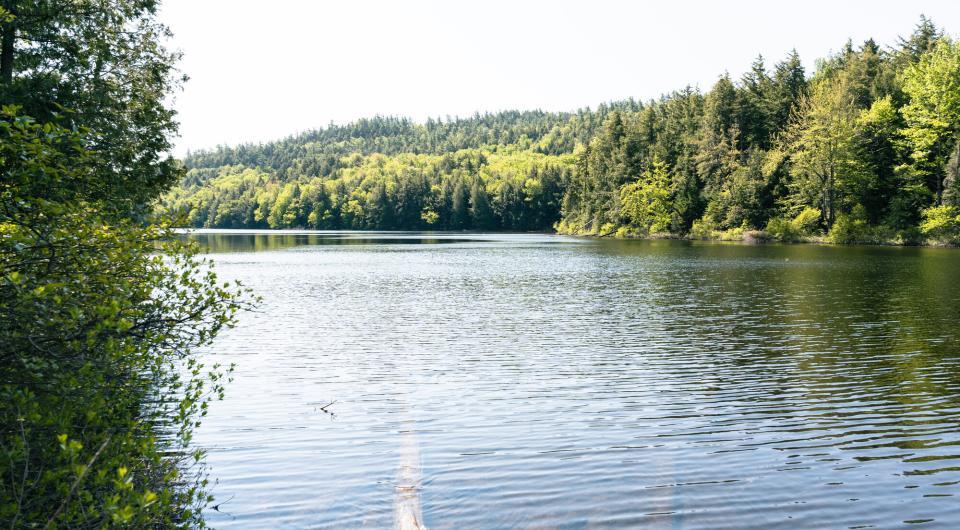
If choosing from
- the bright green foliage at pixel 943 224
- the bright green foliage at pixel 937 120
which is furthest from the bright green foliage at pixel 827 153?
the bright green foliage at pixel 943 224

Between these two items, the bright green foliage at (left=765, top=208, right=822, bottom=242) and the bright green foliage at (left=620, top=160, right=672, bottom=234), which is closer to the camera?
the bright green foliage at (left=765, top=208, right=822, bottom=242)

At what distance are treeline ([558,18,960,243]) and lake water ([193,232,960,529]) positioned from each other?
52663 millimetres

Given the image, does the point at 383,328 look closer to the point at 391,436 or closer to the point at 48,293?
the point at 391,436

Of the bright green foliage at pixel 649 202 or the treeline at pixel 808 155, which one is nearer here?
the treeline at pixel 808 155

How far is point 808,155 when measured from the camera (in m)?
89.4

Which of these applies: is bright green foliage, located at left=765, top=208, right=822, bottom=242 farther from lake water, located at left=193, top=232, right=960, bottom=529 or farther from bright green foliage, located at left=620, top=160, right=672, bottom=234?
lake water, located at left=193, top=232, right=960, bottom=529

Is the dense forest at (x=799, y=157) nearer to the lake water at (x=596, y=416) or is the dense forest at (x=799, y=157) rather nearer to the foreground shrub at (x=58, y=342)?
the lake water at (x=596, y=416)

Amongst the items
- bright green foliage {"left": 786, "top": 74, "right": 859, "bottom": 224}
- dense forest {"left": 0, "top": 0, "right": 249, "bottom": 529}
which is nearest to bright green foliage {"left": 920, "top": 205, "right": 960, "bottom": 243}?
bright green foliage {"left": 786, "top": 74, "right": 859, "bottom": 224}

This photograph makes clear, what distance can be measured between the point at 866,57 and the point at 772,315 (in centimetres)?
8548

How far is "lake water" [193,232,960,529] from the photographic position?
10.6 metres

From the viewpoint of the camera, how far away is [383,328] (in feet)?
93.5

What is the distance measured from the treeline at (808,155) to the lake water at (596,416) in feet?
173

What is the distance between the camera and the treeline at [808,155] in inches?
3051

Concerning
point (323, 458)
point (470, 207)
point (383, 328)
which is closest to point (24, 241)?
point (323, 458)
